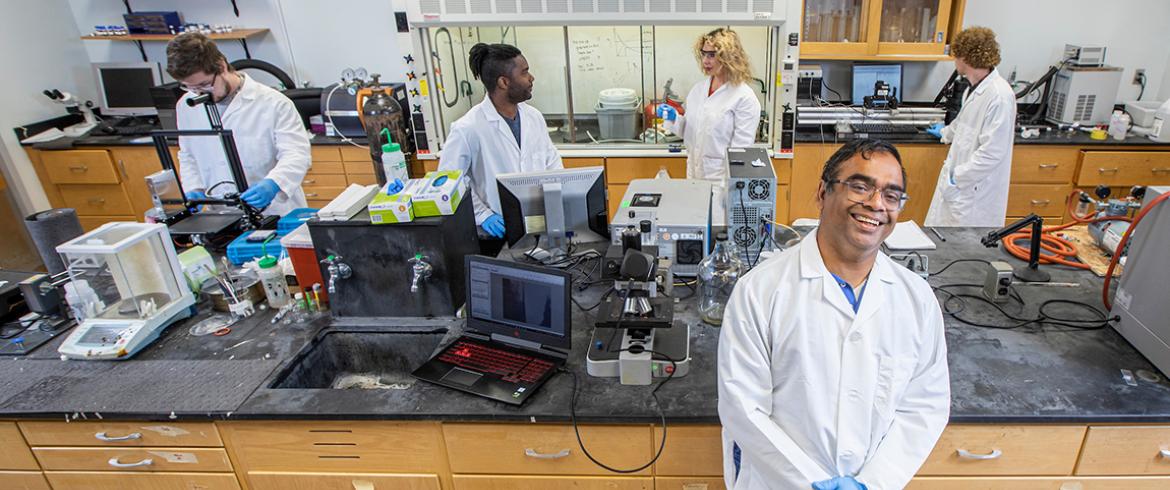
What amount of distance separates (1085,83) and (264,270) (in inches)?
183

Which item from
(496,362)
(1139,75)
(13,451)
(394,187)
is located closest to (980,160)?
(1139,75)

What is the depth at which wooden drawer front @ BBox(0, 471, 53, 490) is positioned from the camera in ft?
5.79

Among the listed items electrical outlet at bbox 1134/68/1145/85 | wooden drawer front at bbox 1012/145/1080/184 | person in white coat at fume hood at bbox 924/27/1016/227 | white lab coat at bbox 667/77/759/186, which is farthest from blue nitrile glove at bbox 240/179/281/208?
electrical outlet at bbox 1134/68/1145/85

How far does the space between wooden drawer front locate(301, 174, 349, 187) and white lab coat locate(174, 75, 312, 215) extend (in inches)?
48.1

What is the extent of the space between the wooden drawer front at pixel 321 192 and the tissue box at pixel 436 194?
8.60 ft

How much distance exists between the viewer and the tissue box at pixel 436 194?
1.87 metres

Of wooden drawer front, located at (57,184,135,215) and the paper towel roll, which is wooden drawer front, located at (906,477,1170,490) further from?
wooden drawer front, located at (57,184,135,215)

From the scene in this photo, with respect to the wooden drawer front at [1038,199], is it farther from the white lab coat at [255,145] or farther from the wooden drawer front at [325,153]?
the wooden drawer front at [325,153]

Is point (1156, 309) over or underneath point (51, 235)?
underneath

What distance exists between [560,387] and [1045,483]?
126cm

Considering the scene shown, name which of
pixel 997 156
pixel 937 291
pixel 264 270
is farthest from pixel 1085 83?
pixel 264 270

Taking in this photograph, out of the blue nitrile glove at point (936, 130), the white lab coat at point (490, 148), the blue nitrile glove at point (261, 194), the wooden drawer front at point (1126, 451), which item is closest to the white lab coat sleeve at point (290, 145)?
the blue nitrile glove at point (261, 194)

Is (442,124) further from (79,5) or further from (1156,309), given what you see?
(1156,309)

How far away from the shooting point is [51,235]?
2129 millimetres
